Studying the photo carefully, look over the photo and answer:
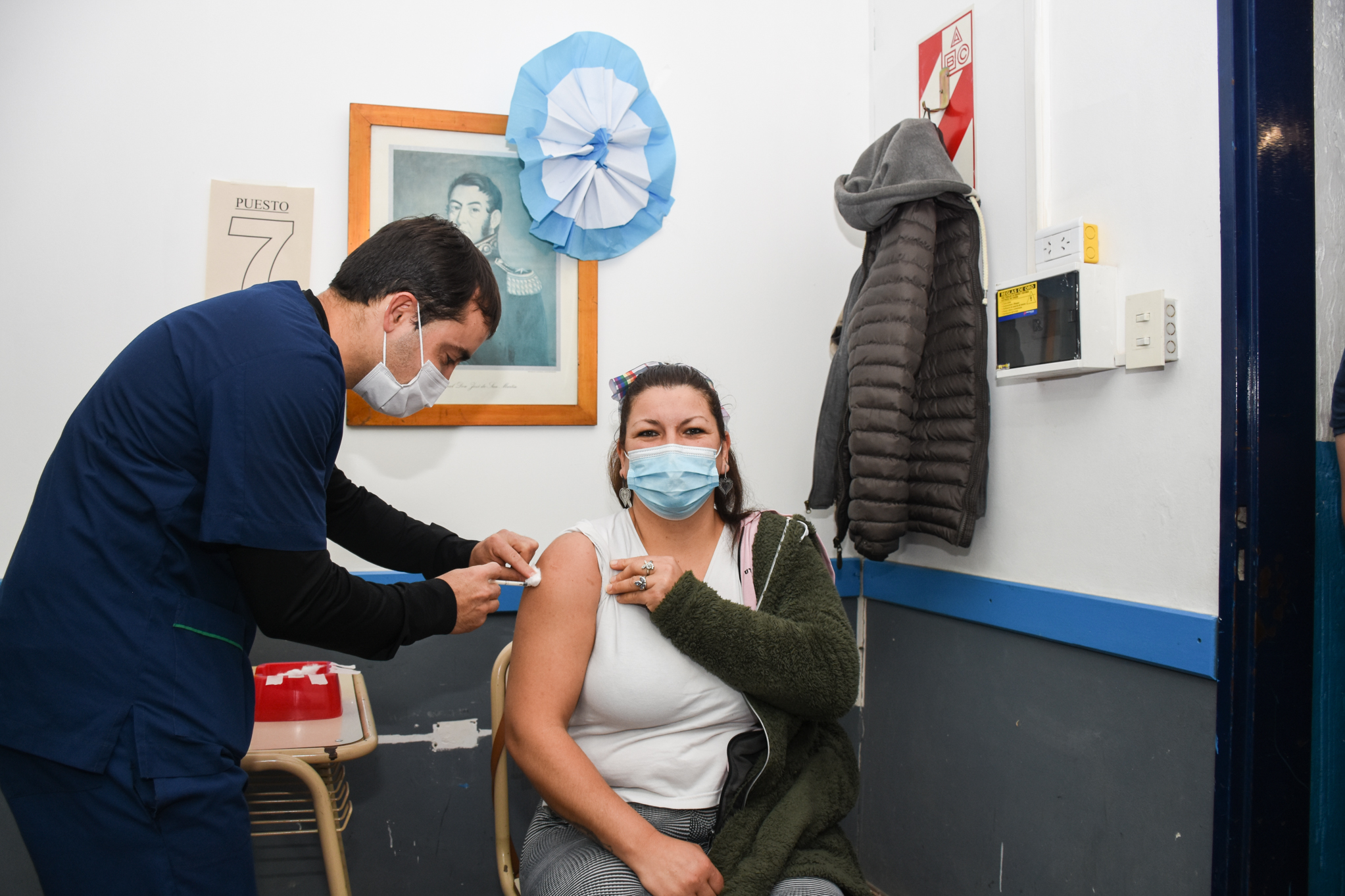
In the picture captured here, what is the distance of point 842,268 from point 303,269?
4.81 ft

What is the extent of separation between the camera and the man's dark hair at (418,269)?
1.30 m

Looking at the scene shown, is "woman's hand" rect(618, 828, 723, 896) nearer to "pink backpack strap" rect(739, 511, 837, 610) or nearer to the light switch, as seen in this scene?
"pink backpack strap" rect(739, 511, 837, 610)

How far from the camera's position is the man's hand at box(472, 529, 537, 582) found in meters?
1.40

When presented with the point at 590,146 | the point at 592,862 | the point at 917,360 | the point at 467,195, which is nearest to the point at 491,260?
the point at 467,195

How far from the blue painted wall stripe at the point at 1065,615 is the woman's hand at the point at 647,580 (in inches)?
33.6

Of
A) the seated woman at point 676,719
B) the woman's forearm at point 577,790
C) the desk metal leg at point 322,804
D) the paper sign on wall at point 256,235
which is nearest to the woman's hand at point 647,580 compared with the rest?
the seated woman at point 676,719

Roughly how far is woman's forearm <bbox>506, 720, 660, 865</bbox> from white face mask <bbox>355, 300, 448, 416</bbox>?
1.90 feet

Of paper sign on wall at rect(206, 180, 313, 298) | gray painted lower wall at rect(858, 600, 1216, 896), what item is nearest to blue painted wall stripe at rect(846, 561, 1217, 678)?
gray painted lower wall at rect(858, 600, 1216, 896)

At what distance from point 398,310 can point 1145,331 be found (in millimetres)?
1312

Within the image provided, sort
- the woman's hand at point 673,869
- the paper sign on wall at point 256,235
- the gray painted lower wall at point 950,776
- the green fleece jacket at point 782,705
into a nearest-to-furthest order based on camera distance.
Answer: the woman's hand at point 673,869, the green fleece jacket at point 782,705, the gray painted lower wall at point 950,776, the paper sign on wall at point 256,235

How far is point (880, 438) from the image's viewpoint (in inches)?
73.3

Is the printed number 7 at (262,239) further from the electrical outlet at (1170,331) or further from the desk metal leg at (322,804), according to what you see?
the electrical outlet at (1170,331)

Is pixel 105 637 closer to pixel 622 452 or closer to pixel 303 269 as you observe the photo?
pixel 622 452

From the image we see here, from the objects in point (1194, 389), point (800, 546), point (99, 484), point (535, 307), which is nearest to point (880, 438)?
point (800, 546)
